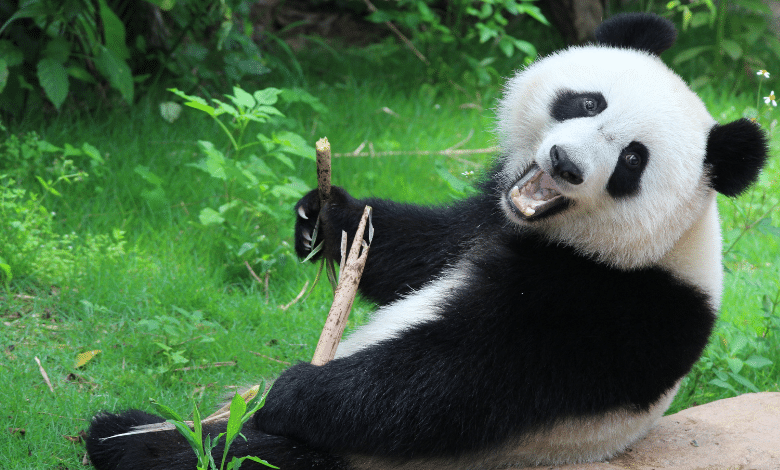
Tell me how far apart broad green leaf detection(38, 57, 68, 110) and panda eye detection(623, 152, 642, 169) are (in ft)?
11.7

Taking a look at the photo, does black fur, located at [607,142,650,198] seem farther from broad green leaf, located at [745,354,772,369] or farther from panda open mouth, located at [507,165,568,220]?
broad green leaf, located at [745,354,772,369]

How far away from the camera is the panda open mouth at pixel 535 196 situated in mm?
2574

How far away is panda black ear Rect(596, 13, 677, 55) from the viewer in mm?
2875

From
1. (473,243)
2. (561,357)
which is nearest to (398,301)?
(473,243)

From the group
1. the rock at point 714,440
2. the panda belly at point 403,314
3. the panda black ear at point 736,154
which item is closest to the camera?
the panda black ear at point 736,154

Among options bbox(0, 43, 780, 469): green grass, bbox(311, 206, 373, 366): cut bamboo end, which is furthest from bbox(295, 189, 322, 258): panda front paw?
bbox(311, 206, 373, 366): cut bamboo end

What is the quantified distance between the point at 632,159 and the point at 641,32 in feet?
2.38

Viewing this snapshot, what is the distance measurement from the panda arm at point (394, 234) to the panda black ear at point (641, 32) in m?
0.81

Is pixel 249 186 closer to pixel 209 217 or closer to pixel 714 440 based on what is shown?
pixel 209 217

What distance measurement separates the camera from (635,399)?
2506 millimetres

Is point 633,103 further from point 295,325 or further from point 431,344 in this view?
point 295,325

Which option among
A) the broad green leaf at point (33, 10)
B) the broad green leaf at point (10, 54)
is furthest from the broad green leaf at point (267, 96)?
the broad green leaf at point (10, 54)

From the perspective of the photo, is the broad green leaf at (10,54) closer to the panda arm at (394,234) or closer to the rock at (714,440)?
the panda arm at (394,234)

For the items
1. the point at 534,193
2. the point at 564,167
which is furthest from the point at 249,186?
the point at 564,167
